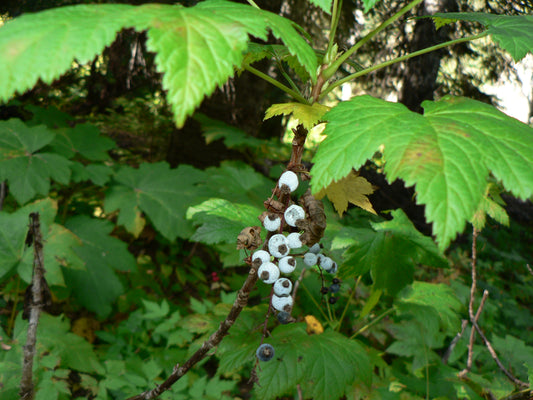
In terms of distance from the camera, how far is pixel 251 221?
117cm

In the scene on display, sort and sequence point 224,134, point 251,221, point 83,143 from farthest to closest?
point 224,134
point 83,143
point 251,221

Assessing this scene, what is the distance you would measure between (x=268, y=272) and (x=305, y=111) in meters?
0.35

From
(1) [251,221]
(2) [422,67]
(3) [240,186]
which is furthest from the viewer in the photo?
(2) [422,67]

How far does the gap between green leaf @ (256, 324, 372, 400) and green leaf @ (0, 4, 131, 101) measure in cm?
94

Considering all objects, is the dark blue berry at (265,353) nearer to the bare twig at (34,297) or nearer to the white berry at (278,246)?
the white berry at (278,246)

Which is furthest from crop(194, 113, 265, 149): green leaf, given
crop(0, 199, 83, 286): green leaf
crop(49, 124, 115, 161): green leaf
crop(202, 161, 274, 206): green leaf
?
crop(0, 199, 83, 286): green leaf

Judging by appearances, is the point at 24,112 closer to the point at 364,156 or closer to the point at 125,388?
the point at 125,388

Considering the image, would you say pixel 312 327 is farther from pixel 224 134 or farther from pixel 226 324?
pixel 224 134

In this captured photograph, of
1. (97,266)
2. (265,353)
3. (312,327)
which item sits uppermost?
(265,353)

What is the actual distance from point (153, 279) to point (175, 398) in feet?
5.25

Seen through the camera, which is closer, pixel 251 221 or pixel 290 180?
pixel 290 180

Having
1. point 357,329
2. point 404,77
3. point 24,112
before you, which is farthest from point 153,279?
point 404,77

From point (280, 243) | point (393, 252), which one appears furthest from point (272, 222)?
point (393, 252)

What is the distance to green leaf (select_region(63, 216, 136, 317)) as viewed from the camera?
7.27ft
